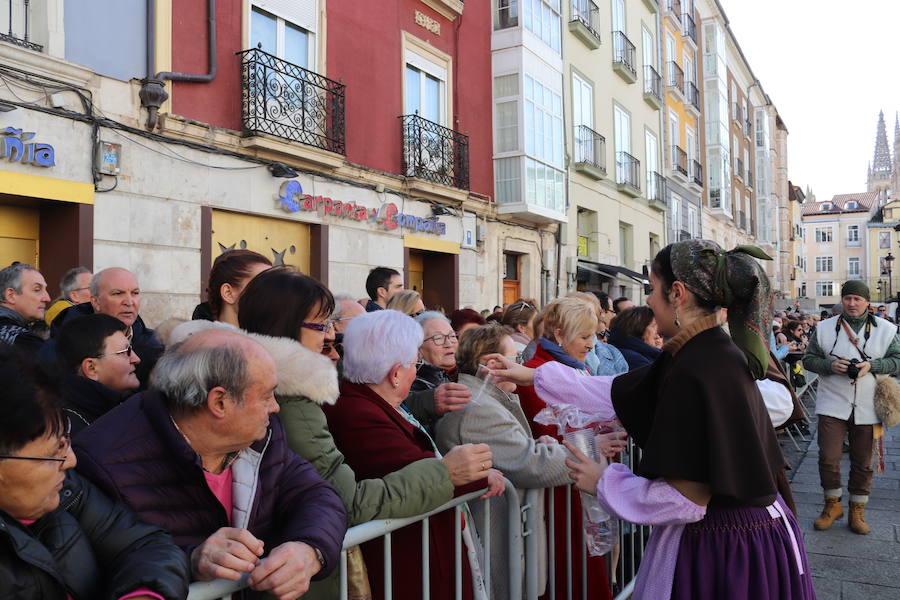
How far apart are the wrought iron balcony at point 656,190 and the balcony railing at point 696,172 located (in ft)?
14.8

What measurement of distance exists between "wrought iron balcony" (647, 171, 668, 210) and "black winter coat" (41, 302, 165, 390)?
21.1 meters

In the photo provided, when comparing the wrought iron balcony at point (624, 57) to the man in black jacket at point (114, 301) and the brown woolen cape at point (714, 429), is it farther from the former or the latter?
the brown woolen cape at point (714, 429)

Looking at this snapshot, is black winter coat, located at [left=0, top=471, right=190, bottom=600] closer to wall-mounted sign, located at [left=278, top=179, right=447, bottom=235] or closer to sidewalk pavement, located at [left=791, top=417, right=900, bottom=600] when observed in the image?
sidewalk pavement, located at [left=791, top=417, right=900, bottom=600]

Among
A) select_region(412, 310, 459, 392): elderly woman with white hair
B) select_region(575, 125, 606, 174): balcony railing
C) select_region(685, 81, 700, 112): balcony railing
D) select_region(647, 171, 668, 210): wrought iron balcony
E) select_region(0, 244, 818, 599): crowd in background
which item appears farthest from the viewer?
select_region(685, 81, 700, 112): balcony railing

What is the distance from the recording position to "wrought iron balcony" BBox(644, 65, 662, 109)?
2320cm

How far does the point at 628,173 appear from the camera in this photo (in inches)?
845

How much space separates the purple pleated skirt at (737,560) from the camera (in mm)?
2301

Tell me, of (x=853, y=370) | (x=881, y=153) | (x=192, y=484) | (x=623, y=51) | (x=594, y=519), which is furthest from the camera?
(x=881, y=153)

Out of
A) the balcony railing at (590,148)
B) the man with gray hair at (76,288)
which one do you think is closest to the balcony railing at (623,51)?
the balcony railing at (590,148)

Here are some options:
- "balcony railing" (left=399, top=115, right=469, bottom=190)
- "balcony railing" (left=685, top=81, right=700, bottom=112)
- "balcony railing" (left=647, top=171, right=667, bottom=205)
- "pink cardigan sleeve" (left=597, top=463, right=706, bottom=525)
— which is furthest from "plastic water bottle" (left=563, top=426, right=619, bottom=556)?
"balcony railing" (left=685, top=81, right=700, bottom=112)

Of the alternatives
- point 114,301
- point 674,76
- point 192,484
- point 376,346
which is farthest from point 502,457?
point 674,76

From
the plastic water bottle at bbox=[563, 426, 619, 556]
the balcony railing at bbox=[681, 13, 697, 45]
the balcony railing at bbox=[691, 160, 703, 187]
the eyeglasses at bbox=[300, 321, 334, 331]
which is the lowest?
the plastic water bottle at bbox=[563, 426, 619, 556]

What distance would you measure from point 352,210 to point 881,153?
122059mm

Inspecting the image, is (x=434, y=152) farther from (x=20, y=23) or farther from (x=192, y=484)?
(x=192, y=484)
